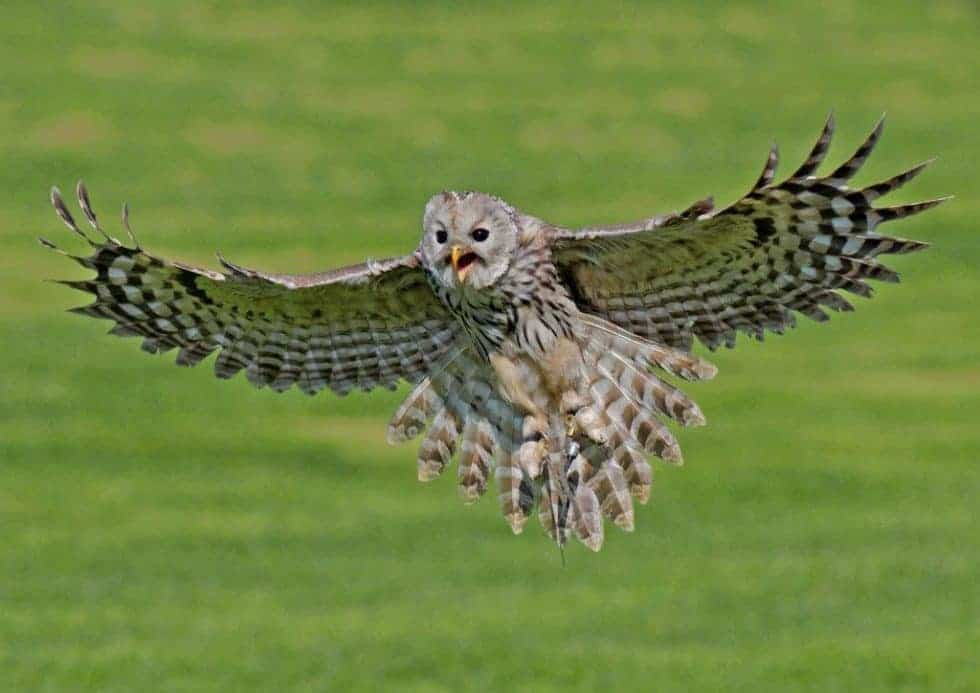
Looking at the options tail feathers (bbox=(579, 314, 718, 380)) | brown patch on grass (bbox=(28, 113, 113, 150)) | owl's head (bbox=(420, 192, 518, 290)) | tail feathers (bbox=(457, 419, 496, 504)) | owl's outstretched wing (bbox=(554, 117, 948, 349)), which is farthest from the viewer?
brown patch on grass (bbox=(28, 113, 113, 150))

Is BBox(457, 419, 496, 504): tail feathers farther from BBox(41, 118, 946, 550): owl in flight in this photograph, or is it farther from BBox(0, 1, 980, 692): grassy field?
BBox(0, 1, 980, 692): grassy field

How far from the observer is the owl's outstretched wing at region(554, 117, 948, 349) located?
7816 mm

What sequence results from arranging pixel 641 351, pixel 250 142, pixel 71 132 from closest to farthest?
pixel 641 351 < pixel 71 132 < pixel 250 142

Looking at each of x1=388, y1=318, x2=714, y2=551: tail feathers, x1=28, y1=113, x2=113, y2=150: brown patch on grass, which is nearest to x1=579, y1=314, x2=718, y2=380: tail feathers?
x1=388, y1=318, x2=714, y2=551: tail feathers

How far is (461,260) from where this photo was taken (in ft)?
27.8

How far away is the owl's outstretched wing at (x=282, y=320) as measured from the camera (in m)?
8.91

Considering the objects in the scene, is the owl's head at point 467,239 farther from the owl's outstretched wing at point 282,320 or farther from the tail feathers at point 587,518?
the tail feathers at point 587,518

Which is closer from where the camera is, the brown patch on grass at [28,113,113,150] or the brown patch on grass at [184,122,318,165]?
the brown patch on grass at [28,113,113,150]

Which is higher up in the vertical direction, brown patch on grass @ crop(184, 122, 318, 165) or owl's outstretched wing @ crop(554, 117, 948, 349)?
brown patch on grass @ crop(184, 122, 318, 165)

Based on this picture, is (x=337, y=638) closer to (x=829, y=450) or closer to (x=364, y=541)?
(x=364, y=541)

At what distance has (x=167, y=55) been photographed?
3706cm

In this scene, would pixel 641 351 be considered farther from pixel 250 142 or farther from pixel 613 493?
pixel 250 142

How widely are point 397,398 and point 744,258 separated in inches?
647

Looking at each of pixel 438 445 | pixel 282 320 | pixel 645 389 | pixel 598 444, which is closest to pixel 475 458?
pixel 438 445
